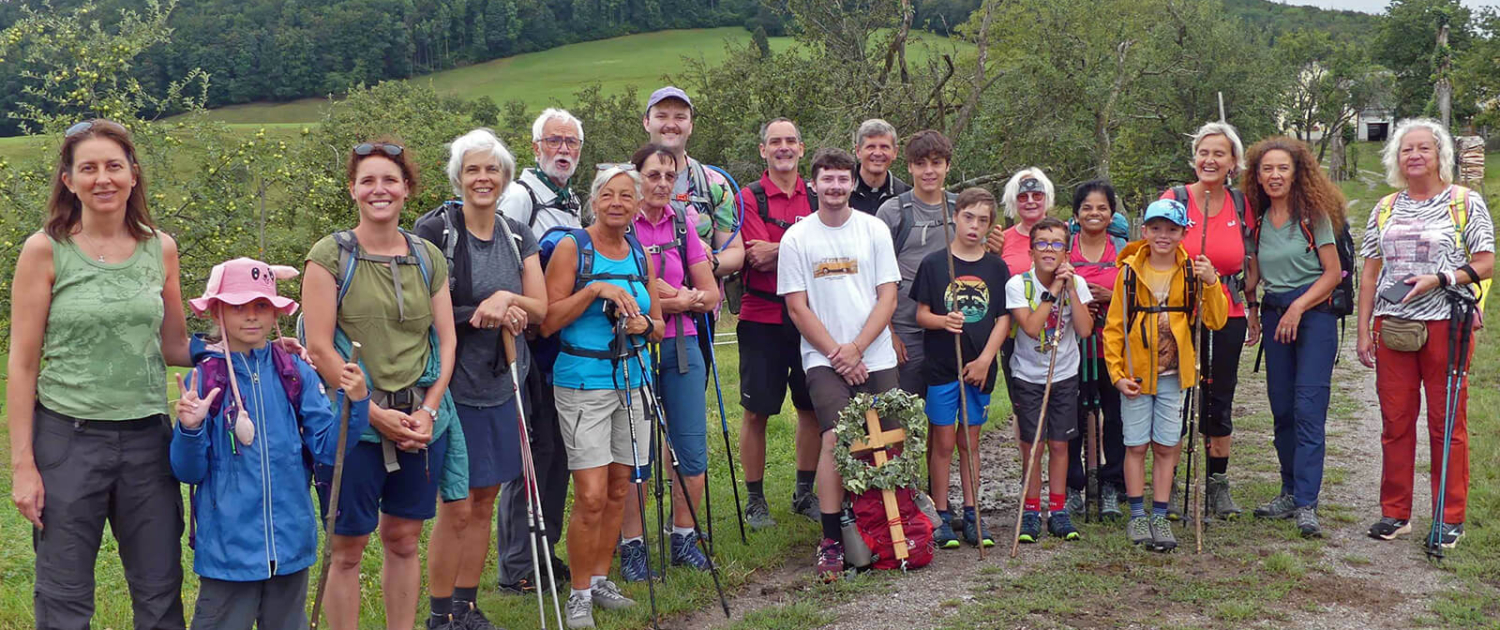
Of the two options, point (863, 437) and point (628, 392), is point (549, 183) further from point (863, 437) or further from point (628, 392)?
point (863, 437)

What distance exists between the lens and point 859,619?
5.56 metres

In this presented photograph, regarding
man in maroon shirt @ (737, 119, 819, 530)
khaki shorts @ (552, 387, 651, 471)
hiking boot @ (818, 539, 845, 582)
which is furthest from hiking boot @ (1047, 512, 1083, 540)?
khaki shorts @ (552, 387, 651, 471)

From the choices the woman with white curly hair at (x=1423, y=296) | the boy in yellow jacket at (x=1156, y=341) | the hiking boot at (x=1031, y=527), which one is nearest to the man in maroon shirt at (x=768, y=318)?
the hiking boot at (x=1031, y=527)

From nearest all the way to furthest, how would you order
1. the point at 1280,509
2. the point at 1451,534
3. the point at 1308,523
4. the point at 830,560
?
the point at 830,560
the point at 1451,534
the point at 1308,523
the point at 1280,509

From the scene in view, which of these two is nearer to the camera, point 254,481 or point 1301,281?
point 254,481

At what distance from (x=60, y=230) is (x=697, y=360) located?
10.7 feet

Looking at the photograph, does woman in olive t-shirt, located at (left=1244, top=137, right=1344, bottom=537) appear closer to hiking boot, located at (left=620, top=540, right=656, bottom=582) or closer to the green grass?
hiking boot, located at (left=620, top=540, right=656, bottom=582)

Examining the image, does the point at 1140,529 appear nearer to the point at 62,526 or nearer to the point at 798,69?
the point at 62,526

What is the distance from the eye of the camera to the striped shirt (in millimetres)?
6445

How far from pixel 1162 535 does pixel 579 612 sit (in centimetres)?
338

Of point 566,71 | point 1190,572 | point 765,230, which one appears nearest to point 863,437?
point 765,230

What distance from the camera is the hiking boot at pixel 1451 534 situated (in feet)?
20.9

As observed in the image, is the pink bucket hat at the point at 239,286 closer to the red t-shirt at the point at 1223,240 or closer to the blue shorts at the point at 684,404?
the blue shorts at the point at 684,404

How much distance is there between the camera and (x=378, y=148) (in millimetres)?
4672
